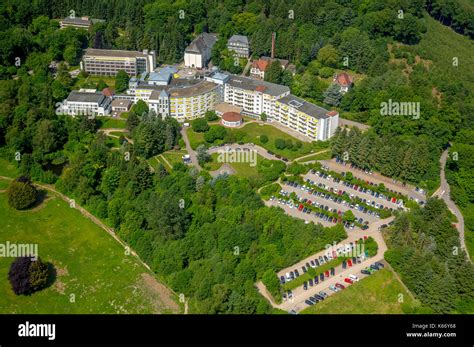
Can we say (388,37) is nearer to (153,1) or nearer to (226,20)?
(226,20)

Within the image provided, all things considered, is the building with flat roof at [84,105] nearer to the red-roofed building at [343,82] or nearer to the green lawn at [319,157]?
the green lawn at [319,157]

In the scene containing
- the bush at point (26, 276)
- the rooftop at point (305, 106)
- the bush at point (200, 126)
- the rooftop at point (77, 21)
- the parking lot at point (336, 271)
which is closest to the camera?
the parking lot at point (336, 271)

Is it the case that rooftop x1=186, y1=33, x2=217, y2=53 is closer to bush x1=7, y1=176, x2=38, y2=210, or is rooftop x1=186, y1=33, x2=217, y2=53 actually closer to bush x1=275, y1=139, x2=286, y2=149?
bush x1=275, y1=139, x2=286, y2=149

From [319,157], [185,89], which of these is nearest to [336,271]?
[319,157]

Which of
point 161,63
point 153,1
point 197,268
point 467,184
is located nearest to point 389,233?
point 467,184

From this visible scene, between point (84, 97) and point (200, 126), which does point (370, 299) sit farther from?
point (84, 97)

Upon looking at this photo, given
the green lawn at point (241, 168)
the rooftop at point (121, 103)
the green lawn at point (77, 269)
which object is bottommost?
the green lawn at point (77, 269)

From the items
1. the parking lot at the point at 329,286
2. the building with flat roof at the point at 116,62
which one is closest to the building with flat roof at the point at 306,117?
the parking lot at the point at 329,286
